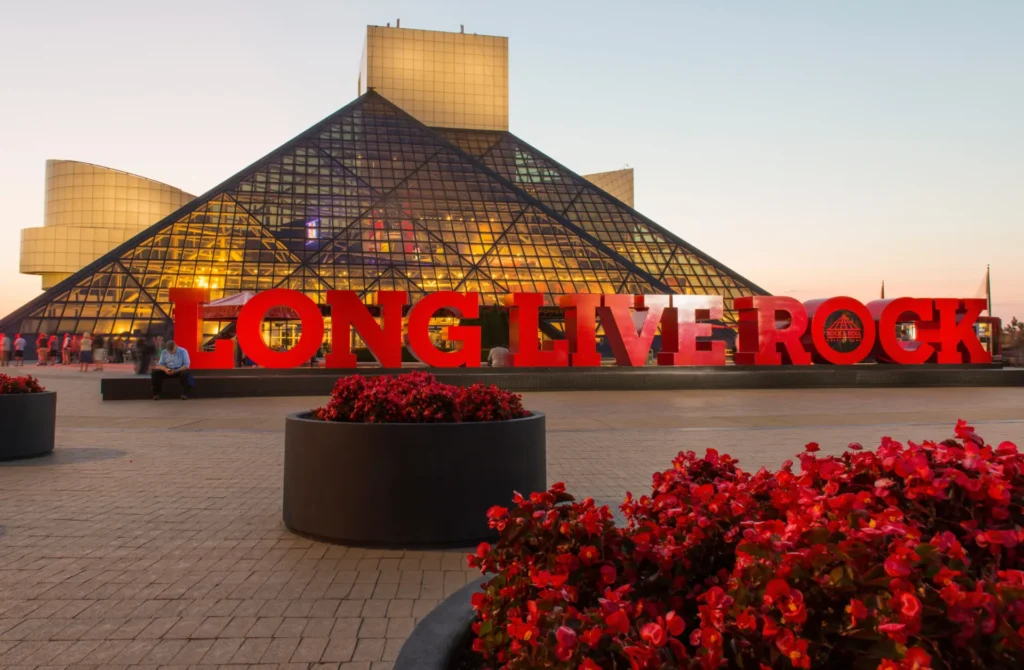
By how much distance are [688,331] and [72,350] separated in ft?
100

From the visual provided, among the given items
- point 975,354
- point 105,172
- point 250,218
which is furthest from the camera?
point 105,172

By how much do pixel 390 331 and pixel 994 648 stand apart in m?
18.1

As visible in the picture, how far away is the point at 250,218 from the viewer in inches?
1603

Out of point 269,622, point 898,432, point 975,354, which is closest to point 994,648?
point 269,622

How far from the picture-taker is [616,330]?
20.2 m

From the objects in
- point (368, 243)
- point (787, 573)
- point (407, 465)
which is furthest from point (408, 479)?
point (368, 243)

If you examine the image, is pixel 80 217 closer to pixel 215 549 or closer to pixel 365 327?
pixel 365 327

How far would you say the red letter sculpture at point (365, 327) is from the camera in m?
18.6

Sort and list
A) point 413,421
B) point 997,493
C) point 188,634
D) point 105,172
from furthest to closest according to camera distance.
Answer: point 105,172 → point 413,421 → point 188,634 → point 997,493

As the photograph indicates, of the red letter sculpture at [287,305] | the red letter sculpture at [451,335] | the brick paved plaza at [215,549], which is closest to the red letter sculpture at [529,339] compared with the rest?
the red letter sculpture at [451,335]

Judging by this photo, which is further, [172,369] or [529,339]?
[529,339]

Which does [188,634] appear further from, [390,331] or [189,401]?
[390,331]

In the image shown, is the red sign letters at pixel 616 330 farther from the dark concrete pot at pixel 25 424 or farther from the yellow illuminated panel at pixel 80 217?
the yellow illuminated panel at pixel 80 217

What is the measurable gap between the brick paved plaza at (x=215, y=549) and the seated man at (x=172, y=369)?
191 inches
